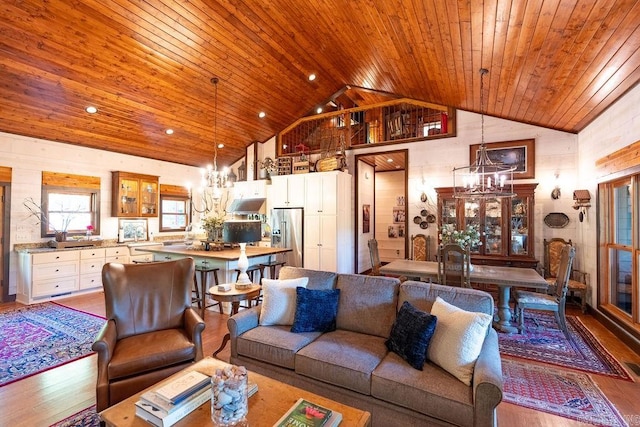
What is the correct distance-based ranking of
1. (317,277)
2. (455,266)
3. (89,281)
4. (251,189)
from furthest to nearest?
(251,189)
(89,281)
(455,266)
(317,277)

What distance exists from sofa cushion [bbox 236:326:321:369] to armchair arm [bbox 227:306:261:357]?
41 millimetres

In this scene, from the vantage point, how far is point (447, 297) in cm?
240

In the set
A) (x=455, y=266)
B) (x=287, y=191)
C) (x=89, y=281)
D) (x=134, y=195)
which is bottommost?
(x=89, y=281)

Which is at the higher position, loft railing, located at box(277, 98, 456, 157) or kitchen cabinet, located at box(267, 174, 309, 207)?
loft railing, located at box(277, 98, 456, 157)

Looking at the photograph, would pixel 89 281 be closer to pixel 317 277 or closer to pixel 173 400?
pixel 317 277

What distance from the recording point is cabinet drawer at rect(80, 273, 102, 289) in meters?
5.68

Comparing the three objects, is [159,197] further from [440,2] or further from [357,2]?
[440,2]

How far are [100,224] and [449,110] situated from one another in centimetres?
746

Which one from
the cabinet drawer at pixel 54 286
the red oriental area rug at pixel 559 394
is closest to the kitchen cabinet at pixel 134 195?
the cabinet drawer at pixel 54 286

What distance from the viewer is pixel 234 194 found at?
7820 mm

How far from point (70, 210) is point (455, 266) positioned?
6.95 metres

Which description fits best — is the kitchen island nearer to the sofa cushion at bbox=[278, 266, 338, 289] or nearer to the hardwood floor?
the hardwood floor

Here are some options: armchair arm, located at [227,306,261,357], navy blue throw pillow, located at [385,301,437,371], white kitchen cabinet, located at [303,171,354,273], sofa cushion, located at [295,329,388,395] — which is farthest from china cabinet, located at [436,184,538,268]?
armchair arm, located at [227,306,261,357]

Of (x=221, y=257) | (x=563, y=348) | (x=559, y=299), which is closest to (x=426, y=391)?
(x=563, y=348)
